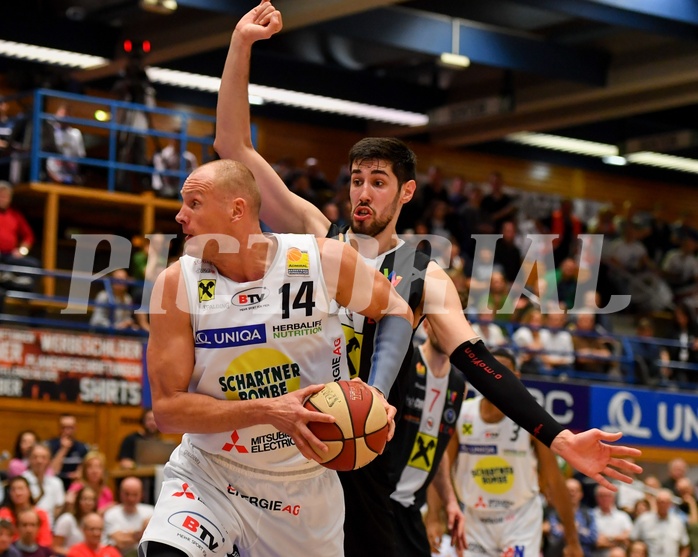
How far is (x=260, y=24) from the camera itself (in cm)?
567

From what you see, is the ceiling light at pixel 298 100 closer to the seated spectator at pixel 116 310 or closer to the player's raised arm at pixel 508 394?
the seated spectator at pixel 116 310

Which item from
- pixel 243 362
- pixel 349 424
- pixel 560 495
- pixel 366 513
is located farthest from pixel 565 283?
pixel 349 424

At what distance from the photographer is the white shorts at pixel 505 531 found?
891 centimetres

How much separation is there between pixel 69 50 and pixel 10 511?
11.5 meters

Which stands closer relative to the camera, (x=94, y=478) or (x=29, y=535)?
(x=29, y=535)

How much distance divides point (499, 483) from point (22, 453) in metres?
5.37

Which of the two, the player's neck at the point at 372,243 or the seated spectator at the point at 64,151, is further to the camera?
the seated spectator at the point at 64,151

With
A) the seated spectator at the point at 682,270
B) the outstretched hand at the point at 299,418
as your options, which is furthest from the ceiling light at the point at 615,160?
the outstretched hand at the point at 299,418

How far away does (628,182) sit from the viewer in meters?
→ 29.6

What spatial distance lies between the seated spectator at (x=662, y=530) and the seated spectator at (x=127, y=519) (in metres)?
6.70

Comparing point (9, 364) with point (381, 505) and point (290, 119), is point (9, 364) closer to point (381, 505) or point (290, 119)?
point (381, 505)

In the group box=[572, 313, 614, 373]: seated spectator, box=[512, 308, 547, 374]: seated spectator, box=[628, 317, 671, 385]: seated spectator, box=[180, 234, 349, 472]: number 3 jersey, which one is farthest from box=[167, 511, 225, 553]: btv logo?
box=[628, 317, 671, 385]: seated spectator

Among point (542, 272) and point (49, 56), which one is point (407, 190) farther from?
point (49, 56)

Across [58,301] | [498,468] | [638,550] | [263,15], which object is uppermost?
[263,15]
